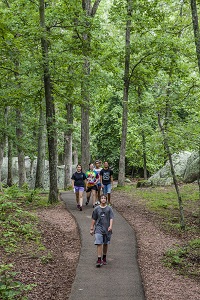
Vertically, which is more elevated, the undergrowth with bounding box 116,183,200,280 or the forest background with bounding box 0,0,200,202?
the forest background with bounding box 0,0,200,202

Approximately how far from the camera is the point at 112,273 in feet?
25.1

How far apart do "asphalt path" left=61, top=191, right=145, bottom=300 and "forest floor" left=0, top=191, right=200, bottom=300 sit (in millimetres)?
192

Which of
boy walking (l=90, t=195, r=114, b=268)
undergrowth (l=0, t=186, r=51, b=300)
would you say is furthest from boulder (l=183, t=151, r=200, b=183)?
Result: boy walking (l=90, t=195, r=114, b=268)

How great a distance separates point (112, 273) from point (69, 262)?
1.39 metres

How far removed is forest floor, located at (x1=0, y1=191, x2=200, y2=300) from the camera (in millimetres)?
6797

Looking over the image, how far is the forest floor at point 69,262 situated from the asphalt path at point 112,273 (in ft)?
0.63

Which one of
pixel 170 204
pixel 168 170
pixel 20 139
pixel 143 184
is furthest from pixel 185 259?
pixel 20 139

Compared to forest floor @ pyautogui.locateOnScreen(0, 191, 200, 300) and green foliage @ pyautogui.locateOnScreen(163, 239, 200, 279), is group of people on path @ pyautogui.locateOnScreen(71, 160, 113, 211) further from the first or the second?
green foliage @ pyautogui.locateOnScreen(163, 239, 200, 279)

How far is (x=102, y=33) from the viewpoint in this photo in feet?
48.6

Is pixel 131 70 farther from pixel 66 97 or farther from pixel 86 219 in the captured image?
pixel 86 219

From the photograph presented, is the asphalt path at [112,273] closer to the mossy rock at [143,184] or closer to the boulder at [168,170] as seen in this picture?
the mossy rock at [143,184]

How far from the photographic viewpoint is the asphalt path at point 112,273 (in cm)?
658

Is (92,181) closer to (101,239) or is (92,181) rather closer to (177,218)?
(177,218)

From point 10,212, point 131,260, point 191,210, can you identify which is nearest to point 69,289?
point 131,260
